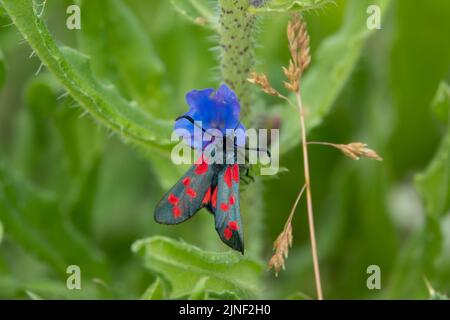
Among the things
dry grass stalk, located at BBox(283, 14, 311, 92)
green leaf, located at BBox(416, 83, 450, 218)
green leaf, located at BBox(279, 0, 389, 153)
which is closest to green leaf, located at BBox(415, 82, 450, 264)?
green leaf, located at BBox(416, 83, 450, 218)

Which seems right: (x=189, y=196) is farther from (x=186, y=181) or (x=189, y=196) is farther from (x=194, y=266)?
(x=194, y=266)

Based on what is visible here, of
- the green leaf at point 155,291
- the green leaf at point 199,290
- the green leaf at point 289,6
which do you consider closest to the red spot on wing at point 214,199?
the green leaf at point 199,290

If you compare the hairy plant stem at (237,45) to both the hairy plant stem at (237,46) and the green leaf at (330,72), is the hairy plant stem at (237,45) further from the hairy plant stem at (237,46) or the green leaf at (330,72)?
the green leaf at (330,72)

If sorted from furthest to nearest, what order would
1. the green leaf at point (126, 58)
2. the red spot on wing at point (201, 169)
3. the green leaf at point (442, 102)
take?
the green leaf at point (126, 58), the green leaf at point (442, 102), the red spot on wing at point (201, 169)

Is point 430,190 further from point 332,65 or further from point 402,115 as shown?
point 402,115

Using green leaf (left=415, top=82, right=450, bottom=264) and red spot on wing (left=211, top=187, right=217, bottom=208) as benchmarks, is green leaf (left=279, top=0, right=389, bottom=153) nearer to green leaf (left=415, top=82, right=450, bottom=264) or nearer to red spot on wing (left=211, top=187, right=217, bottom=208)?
green leaf (left=415, top=82, right=450, bottom=264)
